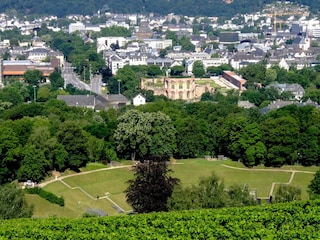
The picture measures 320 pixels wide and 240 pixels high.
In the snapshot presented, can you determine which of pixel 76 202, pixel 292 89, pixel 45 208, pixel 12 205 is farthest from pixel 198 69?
pixel 12 205

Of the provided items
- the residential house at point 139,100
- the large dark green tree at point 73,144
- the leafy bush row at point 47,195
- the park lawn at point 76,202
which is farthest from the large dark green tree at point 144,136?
the residential house at point 139,100

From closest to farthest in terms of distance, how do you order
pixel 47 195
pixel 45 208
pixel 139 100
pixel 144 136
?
pixel 45 208 → pixel 47 195 → pixel 144 136 → pixel 139 100

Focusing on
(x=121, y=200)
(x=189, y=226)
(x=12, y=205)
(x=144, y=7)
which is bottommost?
(x=144, y=7)

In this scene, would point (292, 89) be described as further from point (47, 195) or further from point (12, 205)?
point (12, 205)

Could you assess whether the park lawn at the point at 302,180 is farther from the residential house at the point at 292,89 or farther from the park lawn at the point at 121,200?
the residential house at the point at 292,89

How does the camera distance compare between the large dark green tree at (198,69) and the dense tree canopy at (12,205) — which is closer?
the dense tree canopy at (12,205)

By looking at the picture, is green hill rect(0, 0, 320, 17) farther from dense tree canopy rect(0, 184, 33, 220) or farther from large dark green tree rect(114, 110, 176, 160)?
dense tree canopy rect(0, 184, 33, 220)
